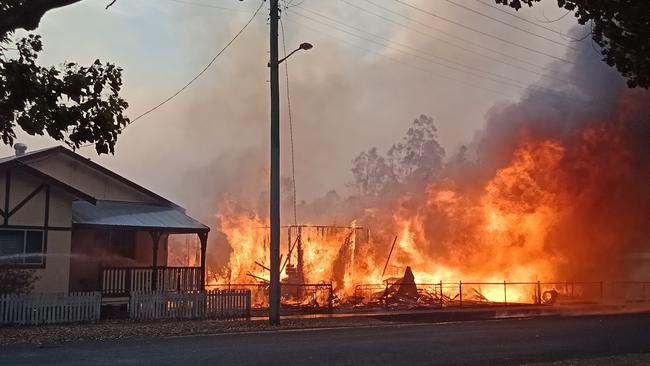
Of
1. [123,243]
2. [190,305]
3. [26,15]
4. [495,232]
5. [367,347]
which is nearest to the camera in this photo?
[26,15]

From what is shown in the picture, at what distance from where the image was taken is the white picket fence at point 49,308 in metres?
17.1

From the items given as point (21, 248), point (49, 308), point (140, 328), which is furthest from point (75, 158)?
point (140, 328)

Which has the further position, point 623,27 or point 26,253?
point 26,253

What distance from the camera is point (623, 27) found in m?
9.41

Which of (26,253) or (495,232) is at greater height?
(495,232)

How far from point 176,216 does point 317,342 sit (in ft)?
37.7

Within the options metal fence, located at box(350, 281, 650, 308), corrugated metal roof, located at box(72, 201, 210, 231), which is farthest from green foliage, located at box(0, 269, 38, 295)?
metal fence, located at box(350, 281, 650, 308)

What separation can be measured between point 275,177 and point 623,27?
11421 millimetres

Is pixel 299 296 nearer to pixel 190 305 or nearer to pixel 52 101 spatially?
pixel 190 305

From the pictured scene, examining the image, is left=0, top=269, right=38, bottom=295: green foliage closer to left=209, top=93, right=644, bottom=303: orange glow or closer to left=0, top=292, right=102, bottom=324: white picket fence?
left=0, top=292, right=102, bottom=324: white picket fence

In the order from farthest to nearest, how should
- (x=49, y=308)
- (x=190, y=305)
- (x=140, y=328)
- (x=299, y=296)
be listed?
(x=299, y=296)
(x=190, y=305)
(x=49, y=308)
(x=140, y=328)

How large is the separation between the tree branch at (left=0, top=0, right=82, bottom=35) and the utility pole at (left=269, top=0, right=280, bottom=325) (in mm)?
13475

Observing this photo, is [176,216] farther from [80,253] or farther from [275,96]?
[275,96]

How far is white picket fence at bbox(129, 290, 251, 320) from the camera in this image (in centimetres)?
1927
